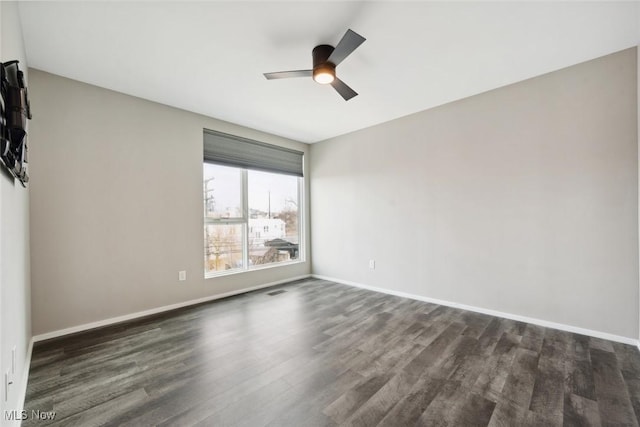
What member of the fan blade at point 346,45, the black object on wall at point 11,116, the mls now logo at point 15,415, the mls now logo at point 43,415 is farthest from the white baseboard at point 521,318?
the black object on wall at point 11,116

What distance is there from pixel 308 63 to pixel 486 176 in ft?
7.89

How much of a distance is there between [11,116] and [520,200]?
4.15 metres

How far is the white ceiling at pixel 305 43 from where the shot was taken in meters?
1.93

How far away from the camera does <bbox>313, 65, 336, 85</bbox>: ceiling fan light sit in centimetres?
225

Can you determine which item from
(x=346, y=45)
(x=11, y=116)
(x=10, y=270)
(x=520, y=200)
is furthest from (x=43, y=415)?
(x=520, y=200)

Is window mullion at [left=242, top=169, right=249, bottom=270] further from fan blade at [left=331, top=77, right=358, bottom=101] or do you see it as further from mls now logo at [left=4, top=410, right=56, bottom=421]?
mls now logo at [left=4, top=410, right=56, bottom=421]

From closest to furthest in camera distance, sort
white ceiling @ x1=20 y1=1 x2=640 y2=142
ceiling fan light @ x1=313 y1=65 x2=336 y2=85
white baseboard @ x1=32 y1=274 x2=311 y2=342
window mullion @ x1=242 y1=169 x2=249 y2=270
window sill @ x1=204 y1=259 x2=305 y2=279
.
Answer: white ceiling @ x1=20 y1=1 x2=640 y2=142
ceiling fan light @ x1=313 y1=65 x2=336 y2=85
white baseboard @ x1=32 y1=274 x2=311 y2=342
window sill @ x1=204 y1=259 x2=305 y2=279
window mullion @ x1=242 y1=169 x2=249 y2=270

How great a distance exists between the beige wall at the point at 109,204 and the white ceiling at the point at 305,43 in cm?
31

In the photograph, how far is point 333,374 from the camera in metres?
2.02

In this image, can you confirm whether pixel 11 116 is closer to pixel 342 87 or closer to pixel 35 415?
pixel 35 415

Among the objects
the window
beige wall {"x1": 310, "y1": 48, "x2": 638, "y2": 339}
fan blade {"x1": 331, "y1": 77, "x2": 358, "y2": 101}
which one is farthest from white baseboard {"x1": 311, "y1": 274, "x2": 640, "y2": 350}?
fan blade {"x1": 331, "y1": 77, "x2": 358, "y2": 101}

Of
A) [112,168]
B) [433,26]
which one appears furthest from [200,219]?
[433,26]

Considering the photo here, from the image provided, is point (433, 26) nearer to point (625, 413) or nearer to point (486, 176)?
point (486, 176)

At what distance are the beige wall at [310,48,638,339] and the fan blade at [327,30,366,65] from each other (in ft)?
6.73
